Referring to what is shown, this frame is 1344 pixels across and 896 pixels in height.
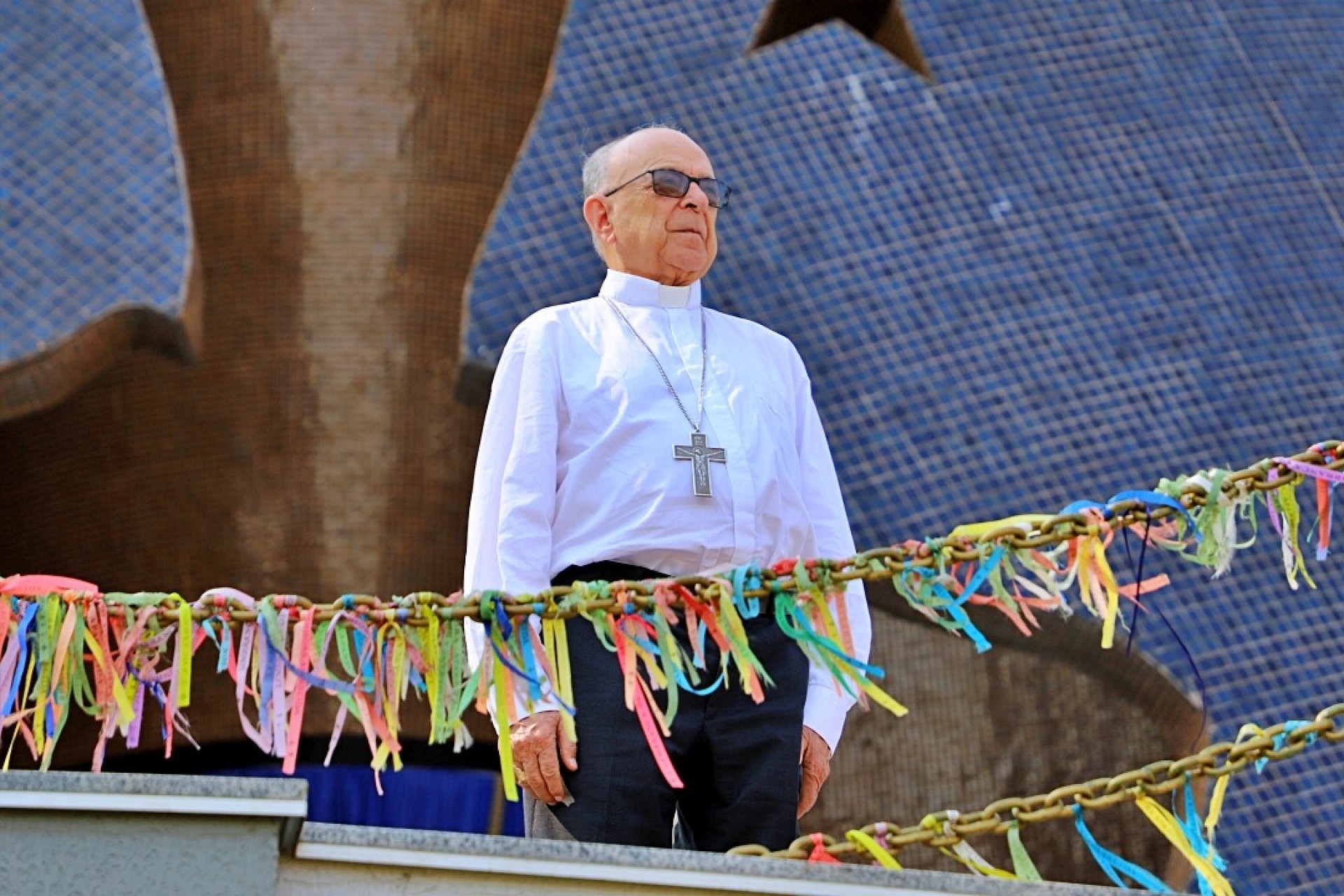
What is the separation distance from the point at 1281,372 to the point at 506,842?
3.61m

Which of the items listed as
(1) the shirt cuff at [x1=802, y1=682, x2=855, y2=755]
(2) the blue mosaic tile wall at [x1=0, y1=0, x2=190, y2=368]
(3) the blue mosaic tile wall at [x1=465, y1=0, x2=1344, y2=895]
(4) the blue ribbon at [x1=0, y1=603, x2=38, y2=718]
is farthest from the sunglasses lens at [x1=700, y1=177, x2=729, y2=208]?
(2) the blue mosaic tile wall at [x1=0, y1=0, x2=190, y2=368]

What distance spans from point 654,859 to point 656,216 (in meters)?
0.91

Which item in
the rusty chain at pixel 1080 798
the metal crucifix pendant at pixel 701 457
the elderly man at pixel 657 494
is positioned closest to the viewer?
the rusty chain at pixel 1080 798

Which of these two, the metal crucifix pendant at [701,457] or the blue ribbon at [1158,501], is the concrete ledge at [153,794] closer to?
the metal crucifix pendant at [701,457]

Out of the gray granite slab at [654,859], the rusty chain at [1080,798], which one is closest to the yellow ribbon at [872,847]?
the rusty chain at [1080,798]

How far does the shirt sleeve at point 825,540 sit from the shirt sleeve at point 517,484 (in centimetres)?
36

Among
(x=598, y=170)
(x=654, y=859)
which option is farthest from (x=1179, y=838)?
(x=598, y=170)

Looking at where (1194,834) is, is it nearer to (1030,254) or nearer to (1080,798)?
(1080,798)

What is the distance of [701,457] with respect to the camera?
2615 mm

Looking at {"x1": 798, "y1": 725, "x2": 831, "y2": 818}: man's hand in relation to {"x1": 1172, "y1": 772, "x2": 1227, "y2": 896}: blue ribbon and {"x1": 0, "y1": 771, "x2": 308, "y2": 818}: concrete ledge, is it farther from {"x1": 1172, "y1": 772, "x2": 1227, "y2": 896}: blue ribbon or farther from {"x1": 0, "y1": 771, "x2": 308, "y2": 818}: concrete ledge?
{"x1": 0, "y1": 771, "x2": 308, "y2": 818}: concrete ledge

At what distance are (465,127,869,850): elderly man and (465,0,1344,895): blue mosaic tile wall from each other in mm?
2395

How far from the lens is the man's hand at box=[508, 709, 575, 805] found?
8.09ft

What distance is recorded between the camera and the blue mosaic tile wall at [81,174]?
17.1 feet

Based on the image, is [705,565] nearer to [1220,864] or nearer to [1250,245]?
[1220,864]
